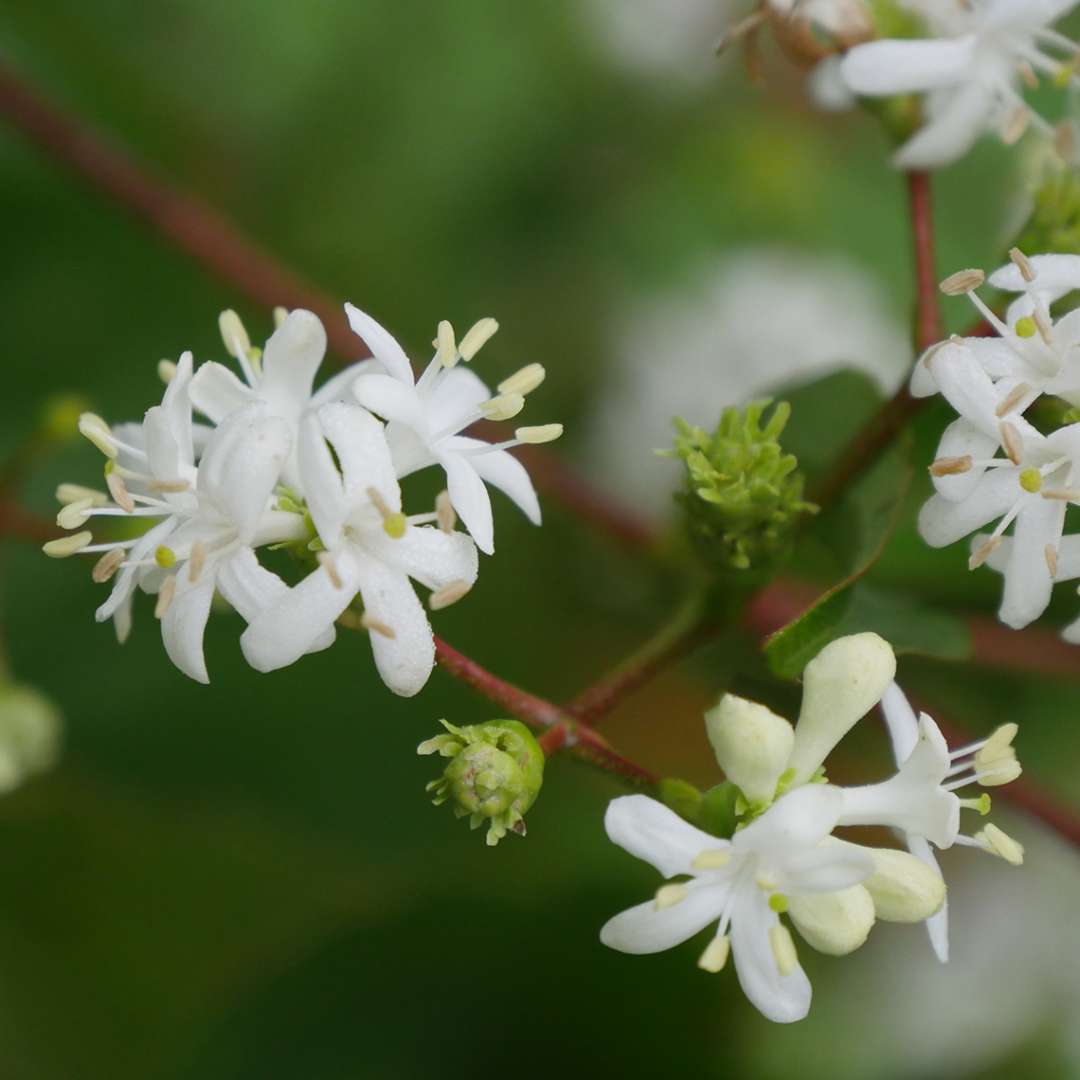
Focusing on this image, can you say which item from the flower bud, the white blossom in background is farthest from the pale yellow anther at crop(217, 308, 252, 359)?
the white blossom in background

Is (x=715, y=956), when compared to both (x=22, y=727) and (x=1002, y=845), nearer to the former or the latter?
(x=1002, y=845)

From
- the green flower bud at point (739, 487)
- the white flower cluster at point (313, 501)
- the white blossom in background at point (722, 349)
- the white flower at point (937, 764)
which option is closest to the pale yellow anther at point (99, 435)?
the white flower cluster at point (313, 501)

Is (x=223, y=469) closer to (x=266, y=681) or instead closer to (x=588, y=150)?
(x=266, y=681)

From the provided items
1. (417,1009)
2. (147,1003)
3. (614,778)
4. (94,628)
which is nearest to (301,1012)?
(417,1009)

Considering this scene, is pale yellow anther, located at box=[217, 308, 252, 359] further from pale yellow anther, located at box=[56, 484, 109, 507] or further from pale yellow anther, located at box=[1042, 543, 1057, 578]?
pale yellow anther, located at box=[1042, 543, 1057, 578]

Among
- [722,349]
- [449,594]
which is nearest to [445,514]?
[449,594]

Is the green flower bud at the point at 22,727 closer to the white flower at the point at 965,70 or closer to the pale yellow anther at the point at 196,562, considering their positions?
the pale yellow anther at the point at 196,562
